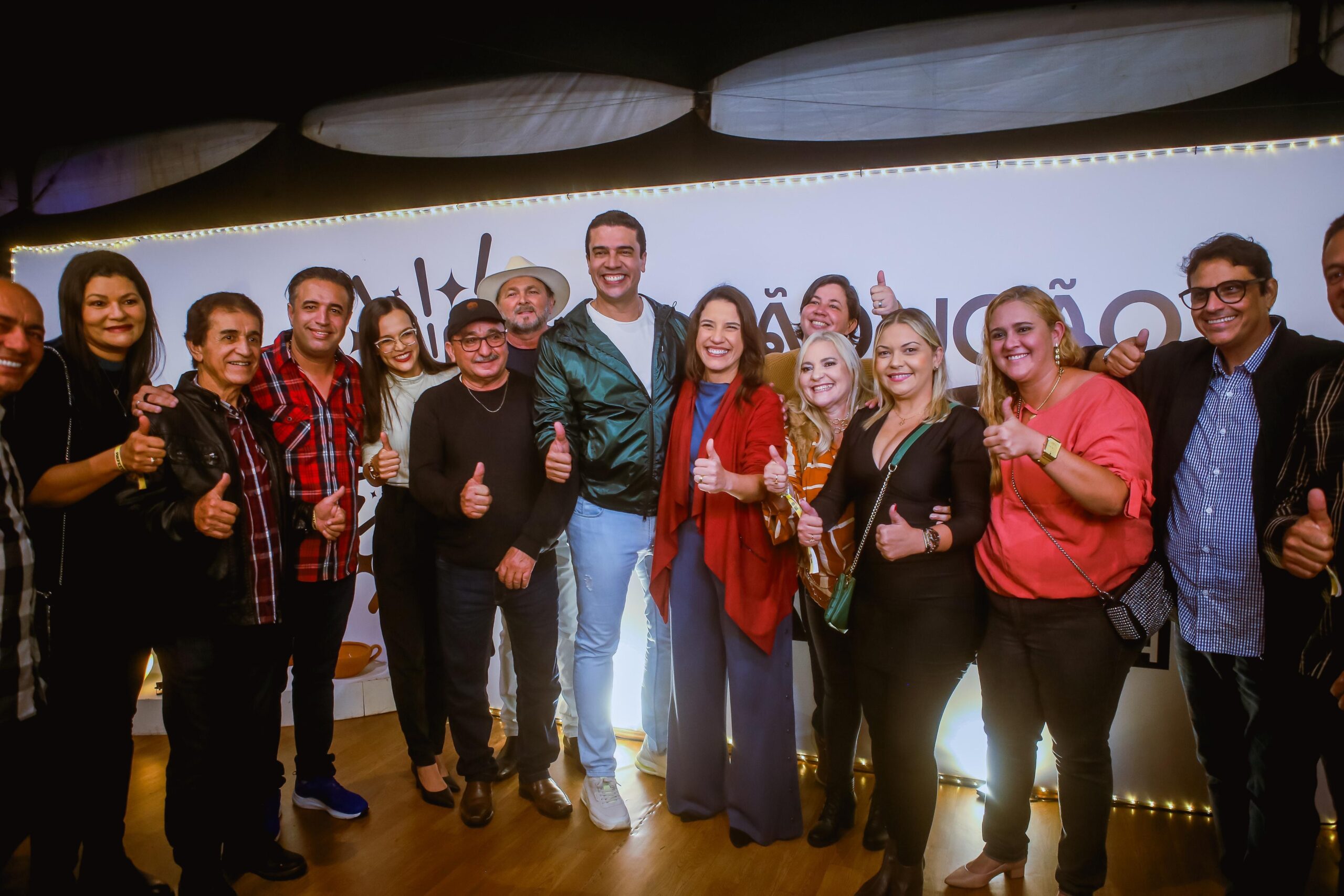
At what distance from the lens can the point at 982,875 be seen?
7.37 feet

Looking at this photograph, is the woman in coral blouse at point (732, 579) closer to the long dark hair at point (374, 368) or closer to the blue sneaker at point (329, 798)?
the long dark hair at point (374, 368)

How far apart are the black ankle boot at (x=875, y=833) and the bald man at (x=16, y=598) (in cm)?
232

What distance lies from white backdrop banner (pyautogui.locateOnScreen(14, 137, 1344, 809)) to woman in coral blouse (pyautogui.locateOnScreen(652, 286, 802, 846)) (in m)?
0.75

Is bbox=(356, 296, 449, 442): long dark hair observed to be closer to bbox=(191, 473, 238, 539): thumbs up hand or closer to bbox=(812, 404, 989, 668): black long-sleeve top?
bbox=(191, 473, 238, 539): thumbs up hand

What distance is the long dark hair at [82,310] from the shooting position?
2.09 metres

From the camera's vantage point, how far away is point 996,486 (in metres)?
2.00

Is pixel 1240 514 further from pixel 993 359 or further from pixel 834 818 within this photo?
pixel 834 818

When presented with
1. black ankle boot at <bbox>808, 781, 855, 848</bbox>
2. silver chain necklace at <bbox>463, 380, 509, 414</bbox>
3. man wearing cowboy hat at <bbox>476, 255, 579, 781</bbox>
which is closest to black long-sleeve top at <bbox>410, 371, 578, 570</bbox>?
silver chain necklace at <bbox>463, 380, 509, 414</bbox>

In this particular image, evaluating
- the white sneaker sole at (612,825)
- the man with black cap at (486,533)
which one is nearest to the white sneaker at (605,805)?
the white sneaker sole at (612,825)

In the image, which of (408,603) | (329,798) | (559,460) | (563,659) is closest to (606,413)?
(559,460)

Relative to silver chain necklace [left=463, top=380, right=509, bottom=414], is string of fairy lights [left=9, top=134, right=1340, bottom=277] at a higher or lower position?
higher

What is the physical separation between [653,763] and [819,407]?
5.40 ft

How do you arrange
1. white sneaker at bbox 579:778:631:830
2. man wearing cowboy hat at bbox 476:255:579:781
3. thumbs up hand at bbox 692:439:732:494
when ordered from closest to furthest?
thumbs up hand at bbox 692:439:732:494 → white sneaker at bbox 579:778:631:830 → man wearing cowboy hat at bbox 476:255:579:781

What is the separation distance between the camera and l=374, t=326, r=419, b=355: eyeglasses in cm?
276
